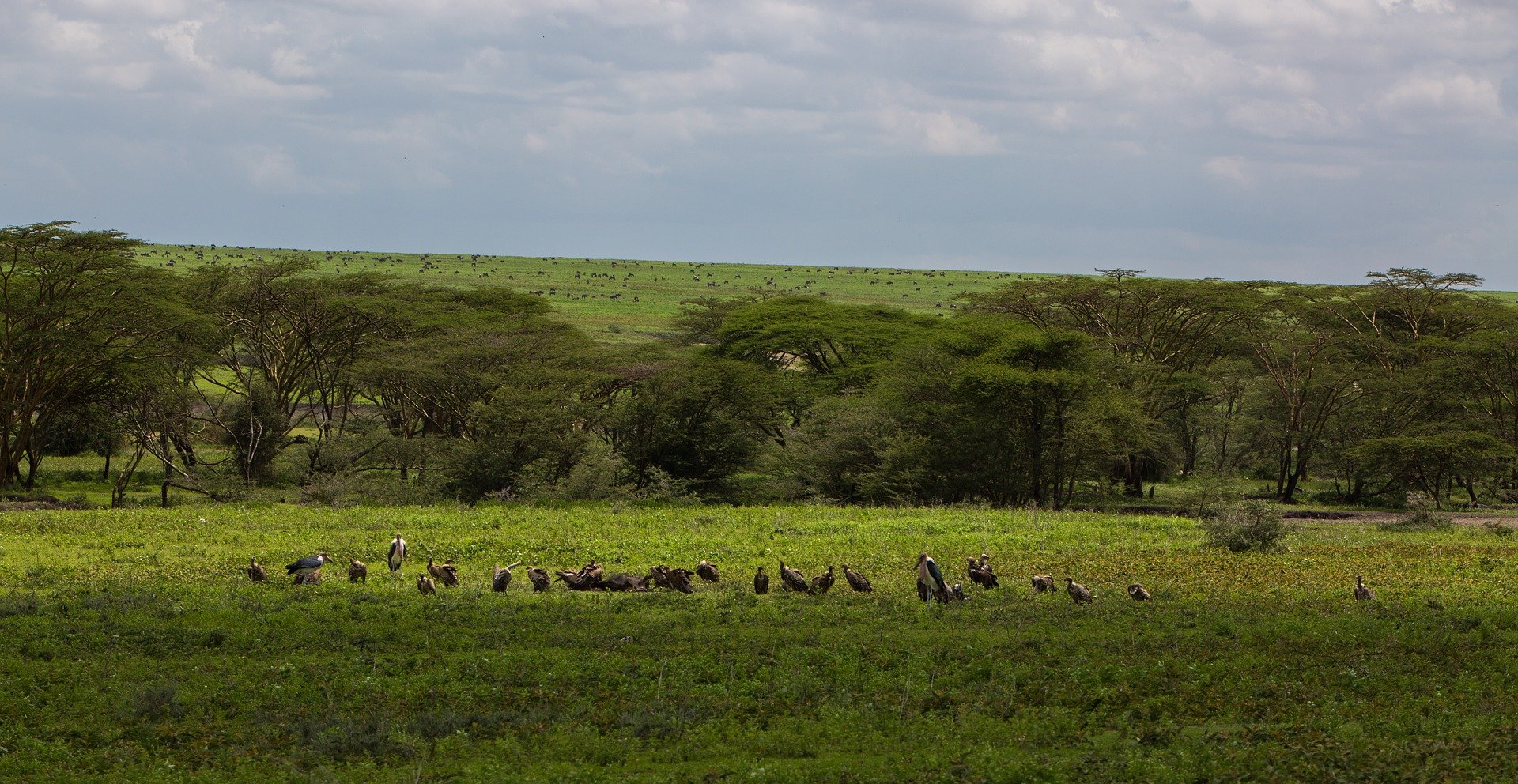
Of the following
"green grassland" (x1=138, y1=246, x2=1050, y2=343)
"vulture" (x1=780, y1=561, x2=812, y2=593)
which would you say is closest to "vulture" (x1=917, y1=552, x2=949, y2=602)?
"vulture" (x1=780, y1=561, x2=812, y2=593)

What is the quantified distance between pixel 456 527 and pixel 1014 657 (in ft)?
50.1

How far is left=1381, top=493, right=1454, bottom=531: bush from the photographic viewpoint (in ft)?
89.1

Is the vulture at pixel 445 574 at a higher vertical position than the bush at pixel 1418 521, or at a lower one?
lower

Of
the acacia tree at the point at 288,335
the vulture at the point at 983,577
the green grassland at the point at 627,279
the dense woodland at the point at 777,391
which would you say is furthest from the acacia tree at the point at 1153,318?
the green grassland at the point at 627,279

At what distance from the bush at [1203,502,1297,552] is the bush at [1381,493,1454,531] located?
579cm

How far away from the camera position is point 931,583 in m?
16.6

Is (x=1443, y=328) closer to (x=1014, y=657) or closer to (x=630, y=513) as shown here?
(x=630, y=513)

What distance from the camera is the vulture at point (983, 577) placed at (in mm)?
17969

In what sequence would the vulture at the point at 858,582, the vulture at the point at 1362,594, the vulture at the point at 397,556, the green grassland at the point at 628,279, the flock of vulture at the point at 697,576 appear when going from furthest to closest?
the green grassland at the point at 628,279, the vulture at the point at 397,556, the vulture at the point at 858,582, the flock of vulture at the point at 697,576, the vulture at the point at 1362,594

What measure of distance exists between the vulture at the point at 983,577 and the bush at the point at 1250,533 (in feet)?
19.9

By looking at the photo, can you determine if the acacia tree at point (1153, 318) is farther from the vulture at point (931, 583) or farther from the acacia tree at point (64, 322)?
the acacia tree at point (64, 322)

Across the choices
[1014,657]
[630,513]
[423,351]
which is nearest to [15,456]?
[423,351]

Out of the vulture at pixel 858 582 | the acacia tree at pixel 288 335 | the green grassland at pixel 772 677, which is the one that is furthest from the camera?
the acacia tree at pixel 288 335

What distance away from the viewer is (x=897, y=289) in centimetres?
14888
